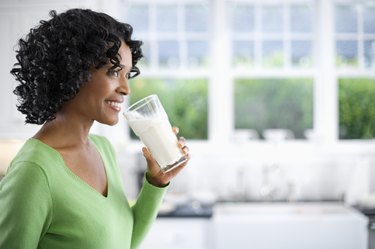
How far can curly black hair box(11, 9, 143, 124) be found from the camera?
965mm

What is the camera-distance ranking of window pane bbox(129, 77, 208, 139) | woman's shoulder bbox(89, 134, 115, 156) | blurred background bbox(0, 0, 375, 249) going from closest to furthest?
woman's shoulder bbox(89, 134, 115, 156) < blurred background bbox(0, 0, 375, 249) < window pane bbox(129, 77, 208, 139)

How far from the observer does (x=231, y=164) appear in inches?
154

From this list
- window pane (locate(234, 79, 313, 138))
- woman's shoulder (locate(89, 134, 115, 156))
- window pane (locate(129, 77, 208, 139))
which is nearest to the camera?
woman's shoulder (locate(89, 134, 115, 156))

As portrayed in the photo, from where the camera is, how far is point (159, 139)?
4.51 feet

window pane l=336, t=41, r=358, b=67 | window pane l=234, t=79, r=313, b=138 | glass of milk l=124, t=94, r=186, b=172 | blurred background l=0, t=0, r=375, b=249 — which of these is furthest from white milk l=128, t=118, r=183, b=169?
window pane l=234, t=79, r=313, b=138

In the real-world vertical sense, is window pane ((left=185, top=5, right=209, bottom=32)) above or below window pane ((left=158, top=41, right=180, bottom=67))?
above

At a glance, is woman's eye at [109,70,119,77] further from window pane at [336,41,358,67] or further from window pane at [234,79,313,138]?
window pane at [234,79,313,138]

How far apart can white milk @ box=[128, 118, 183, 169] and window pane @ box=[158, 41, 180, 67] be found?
270 centimetres

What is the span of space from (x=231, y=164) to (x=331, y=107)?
35.2 inches

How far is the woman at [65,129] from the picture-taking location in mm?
899

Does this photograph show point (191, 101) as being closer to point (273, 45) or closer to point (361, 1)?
point (273, 45)

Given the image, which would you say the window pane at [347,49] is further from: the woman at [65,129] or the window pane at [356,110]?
the woman at [65,129]

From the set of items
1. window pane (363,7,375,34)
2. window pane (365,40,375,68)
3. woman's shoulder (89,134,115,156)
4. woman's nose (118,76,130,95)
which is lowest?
woman's shoulder (89,134,115,156)

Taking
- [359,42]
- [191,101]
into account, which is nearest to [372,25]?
[359,42]
